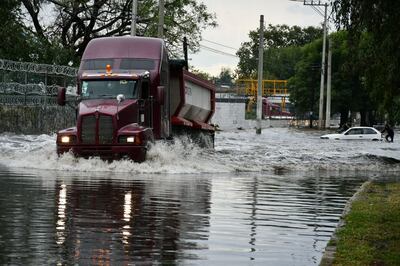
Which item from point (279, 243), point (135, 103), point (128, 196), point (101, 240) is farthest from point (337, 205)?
point (135, 103)

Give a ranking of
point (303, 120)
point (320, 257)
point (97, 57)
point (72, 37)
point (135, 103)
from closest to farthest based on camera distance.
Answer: point (320, 257), point (135, 103), point (97, 57), point (72, 37), point (303, 120)

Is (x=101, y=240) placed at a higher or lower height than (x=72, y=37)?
lower

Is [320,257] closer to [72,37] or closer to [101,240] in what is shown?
[101,240]

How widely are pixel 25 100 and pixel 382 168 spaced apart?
19.2 meters

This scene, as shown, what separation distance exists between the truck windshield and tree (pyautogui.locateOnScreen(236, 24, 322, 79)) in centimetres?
13884

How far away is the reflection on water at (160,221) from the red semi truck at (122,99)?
3.81 metres

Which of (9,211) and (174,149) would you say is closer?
(9,211)

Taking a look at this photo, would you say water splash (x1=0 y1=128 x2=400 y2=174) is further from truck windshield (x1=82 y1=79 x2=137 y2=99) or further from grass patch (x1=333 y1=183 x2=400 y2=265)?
grass patch (x1=333 y1=183 x2=400 y2=265)

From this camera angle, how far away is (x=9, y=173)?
21.9 metres

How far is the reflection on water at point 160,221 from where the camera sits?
31.2 ft

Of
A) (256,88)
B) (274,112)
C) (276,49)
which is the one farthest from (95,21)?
(276,49)

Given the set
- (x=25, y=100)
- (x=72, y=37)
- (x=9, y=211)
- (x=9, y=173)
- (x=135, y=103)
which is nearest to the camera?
(x=9, y=211)

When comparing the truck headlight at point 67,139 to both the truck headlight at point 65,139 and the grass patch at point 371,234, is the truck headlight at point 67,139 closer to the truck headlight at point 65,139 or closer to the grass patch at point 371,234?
the truck headlight at point 65,139

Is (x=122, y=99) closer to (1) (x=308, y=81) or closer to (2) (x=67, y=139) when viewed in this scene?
(2) (x=67, y=139)
